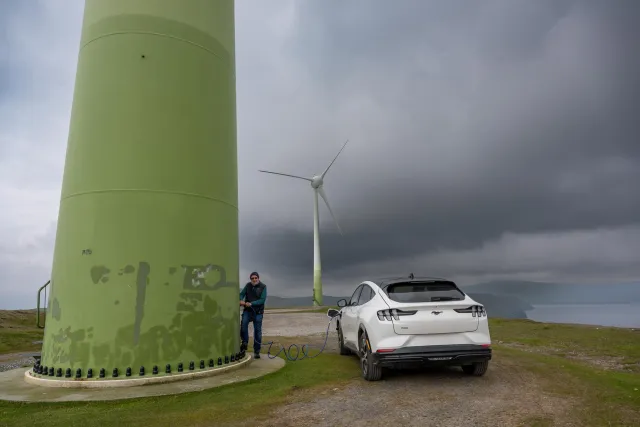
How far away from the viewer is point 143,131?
7590 mm

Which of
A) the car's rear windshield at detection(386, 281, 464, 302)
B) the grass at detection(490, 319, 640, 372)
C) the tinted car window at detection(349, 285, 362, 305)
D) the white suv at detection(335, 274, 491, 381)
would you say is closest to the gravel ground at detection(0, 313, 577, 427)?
the white suv at detection(335, 274, 491, 381)

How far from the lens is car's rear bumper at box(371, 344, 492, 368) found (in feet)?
21.1

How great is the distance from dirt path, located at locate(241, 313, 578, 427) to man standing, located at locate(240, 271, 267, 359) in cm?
327

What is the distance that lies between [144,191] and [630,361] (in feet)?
33.4

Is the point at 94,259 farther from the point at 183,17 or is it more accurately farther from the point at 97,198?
the point at 183,17

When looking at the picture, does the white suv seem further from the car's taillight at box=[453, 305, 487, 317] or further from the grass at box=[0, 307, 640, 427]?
the grass at box=[0, 307, 640, 427]

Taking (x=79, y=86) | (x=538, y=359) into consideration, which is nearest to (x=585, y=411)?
(x=538, y=359)

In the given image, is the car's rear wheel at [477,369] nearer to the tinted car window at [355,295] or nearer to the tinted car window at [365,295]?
the tinted car window at [365,295]

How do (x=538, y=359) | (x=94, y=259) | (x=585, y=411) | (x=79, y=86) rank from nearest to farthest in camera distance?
(x=585, y=411), (x=94, y=259), (x=79, y=86), (x=538, y=359)

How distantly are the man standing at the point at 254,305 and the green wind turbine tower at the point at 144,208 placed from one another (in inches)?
31.1

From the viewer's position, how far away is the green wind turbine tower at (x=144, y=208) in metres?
7.03

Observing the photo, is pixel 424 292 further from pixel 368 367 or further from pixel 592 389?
pixel 592 389

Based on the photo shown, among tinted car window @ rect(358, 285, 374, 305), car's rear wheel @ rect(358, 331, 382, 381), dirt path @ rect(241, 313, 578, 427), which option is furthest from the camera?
tinted car window @ rect(358, 285, 374, 305)

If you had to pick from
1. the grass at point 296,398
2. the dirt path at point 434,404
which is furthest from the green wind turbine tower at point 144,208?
the dirt path at point 434,404
